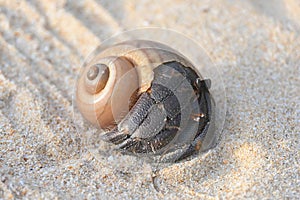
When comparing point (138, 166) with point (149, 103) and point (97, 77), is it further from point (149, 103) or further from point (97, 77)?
point (97, 77)

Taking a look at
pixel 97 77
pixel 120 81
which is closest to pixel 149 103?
pixel 120 81

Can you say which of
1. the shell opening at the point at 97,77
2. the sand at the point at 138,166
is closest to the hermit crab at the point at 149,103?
the shell opening at the point at 97,77

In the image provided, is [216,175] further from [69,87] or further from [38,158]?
[69,87]

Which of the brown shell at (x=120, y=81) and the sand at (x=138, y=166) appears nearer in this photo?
the sand at (x=138, y=166)

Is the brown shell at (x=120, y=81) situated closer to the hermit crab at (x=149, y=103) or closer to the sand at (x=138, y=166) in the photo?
the hermit crab at (x=149, y=103)

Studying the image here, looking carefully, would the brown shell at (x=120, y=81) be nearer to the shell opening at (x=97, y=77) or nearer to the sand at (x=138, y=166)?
the shell opening at (x=97, y=77)

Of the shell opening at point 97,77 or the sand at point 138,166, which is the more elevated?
the shell opening at point 97,77

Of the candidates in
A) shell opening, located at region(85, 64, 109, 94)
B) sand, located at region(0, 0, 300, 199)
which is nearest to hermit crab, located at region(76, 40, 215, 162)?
shell opening, located at region(85, 64, 109, 94)
